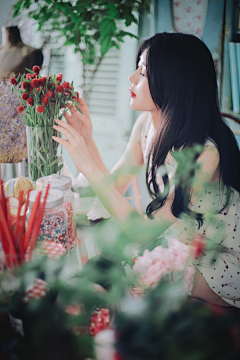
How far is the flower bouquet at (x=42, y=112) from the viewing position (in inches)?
29.9

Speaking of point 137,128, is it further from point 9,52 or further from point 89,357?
point 89,357

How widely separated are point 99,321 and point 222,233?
0.58 meters

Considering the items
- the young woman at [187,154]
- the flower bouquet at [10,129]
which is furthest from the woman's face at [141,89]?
the flower bouquet at [10,129]

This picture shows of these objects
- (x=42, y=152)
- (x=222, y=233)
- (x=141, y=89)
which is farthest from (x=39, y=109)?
(x=222, y=233)

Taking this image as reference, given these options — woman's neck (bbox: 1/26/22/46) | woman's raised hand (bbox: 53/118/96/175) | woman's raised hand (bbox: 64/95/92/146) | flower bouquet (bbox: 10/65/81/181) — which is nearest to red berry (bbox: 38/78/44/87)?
flower bouquet (bbox: 10/65/81/181)

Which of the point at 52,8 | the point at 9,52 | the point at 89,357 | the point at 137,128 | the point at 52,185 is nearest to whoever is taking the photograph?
the point at 89,357

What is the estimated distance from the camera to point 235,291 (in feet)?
2.78

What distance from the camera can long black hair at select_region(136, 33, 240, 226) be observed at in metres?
0.91

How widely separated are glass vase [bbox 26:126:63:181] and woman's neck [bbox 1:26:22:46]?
1.68 feet

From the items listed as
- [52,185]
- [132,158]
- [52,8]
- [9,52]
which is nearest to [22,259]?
[52,185]

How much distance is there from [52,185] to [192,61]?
640mm

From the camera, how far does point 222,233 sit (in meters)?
0.83

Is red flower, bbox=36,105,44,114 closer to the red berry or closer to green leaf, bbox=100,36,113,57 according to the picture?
the red berry

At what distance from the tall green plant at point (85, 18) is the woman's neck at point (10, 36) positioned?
550 mm
